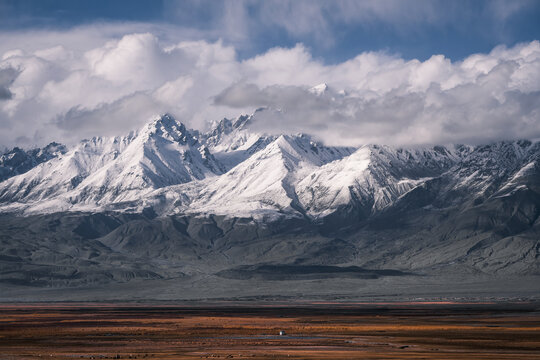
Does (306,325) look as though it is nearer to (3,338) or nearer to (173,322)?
(173,322)

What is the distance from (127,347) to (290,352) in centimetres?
2481

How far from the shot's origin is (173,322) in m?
194

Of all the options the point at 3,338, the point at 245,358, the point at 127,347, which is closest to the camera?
the point at 245,358

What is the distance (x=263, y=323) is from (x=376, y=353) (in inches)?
3135

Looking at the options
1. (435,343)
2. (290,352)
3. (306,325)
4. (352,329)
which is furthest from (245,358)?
(306,325)

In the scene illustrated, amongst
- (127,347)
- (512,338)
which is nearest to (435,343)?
(512,338)

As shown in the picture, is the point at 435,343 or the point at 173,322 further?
the point at 173,322

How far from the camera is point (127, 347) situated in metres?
124

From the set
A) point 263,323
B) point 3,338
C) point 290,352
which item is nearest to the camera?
point 290,352

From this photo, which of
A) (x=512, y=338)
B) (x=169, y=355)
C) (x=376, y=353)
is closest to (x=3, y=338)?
(x=169, y=355)

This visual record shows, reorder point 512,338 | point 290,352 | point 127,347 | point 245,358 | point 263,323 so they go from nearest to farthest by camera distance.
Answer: point 245,358, point 290,352, point 127,347, point 512,338, point 263,323

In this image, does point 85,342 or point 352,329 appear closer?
point 85,342

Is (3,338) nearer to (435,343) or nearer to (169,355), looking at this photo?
(169,355)

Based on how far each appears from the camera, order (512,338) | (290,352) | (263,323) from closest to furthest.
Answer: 1. (290,352)
2. (512,338)
3. (263,323)
